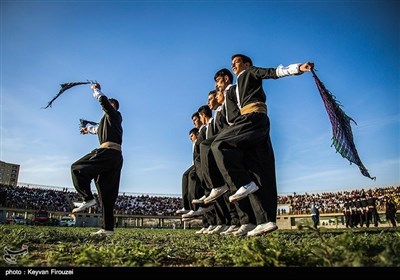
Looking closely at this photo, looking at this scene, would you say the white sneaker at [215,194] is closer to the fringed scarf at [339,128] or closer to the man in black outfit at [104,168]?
the fringed scarf at [339,128]

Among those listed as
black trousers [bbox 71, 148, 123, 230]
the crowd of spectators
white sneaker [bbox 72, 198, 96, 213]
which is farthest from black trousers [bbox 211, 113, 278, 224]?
the crowd of spectators

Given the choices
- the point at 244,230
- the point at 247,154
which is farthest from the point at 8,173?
the point at 247,154

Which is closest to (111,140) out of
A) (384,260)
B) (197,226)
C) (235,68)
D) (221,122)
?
(221,122)

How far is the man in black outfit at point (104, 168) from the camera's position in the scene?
602cm

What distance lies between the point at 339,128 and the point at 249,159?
1.42 m

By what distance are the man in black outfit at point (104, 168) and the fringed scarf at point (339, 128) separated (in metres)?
4.37

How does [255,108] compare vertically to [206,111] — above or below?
below

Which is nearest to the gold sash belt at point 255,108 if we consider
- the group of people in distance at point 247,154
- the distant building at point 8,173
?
the group of people in distance at point 247,154

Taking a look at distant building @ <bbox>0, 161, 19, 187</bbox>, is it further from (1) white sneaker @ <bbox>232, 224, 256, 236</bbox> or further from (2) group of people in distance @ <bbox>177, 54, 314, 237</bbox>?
(1) white sneaker @ <bbox>232, 224, 256, 236</bbox>

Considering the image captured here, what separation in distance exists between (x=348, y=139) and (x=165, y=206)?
4559cm

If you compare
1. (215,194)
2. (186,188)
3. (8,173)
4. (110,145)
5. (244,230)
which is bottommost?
(244,230)

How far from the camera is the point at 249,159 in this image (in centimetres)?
468

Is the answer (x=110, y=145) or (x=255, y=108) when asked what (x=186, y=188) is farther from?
(x=255, y=108)
